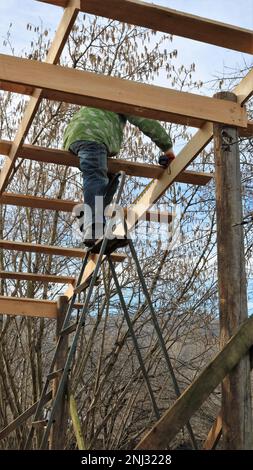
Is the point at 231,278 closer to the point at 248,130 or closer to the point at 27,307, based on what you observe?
the point at 248,130

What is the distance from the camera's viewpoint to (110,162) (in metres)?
4.85

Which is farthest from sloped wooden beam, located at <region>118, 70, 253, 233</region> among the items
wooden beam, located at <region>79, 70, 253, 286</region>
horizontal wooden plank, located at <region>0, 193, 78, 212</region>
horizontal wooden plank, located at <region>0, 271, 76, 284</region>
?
horizontal wooden plank, located at <region>0, 271, 76, 284</region>

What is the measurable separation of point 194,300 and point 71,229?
7.30 ft

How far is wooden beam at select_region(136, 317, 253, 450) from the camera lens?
310 cm

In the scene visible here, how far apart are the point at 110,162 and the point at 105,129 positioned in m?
0.25

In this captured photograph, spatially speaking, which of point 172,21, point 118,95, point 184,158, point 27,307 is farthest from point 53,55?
point 27,307

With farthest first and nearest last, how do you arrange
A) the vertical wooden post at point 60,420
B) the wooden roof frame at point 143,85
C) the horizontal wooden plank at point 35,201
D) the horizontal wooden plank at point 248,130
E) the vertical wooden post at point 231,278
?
the vertical wooden post at point 60,420 → the horizontal wooden plank at point 35,201 → the horizontal wooden plank at point 248,130 → the wooden roof frame at point 143,85 → the vertical wooden post at point 231,278

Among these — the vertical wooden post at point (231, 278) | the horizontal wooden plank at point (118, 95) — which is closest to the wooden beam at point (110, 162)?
the horizontal wooden plank at point (118, 95)

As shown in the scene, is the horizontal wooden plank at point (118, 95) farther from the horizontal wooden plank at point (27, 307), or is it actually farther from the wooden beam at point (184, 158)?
the horizontal wooden plank at point (27, 307)

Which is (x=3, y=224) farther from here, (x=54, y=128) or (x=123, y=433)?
(x=123, y=433)

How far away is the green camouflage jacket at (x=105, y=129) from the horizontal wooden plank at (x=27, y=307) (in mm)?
2493

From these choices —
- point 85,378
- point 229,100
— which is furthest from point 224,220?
point 85,378

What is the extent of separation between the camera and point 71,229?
1048cm

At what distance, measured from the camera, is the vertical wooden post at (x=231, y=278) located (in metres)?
3.41
